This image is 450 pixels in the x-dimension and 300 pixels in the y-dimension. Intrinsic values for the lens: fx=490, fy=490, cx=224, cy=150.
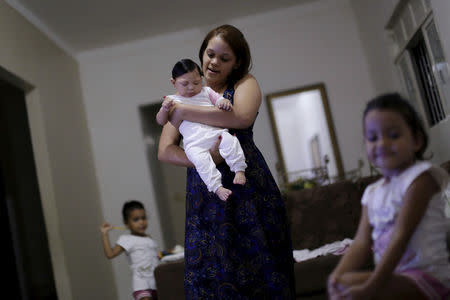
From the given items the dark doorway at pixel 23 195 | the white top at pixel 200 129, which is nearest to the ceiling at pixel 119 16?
the dark doorway at pixel 23 195

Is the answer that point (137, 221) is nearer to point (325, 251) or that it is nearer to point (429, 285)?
point (325, 251)

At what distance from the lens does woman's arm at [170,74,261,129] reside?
59.3 inches

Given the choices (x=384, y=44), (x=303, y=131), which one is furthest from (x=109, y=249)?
(x=384, y=44)

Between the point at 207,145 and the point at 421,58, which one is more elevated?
the point at 421,58

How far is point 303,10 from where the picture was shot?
5719 millimetres

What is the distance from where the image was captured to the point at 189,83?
1674 mm

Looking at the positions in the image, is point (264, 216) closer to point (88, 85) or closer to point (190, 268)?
point (190, 268)

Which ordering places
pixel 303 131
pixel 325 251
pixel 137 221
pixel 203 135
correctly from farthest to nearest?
pixel 303 131 → pixel 137 221 → pixel 325 251 → pixel 203 135

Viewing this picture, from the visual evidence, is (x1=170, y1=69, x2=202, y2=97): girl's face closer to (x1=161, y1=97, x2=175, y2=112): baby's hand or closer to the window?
(x1=161, y1=97, x2=175, y2=112): baby's hand

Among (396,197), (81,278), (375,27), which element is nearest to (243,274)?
(396,197)

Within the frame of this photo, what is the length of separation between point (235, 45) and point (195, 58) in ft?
14.0

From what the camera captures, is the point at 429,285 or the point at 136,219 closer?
the point at 429,285

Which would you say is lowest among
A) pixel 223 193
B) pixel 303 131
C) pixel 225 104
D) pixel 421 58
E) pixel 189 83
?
pixel 223 193

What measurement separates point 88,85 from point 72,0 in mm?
1477
